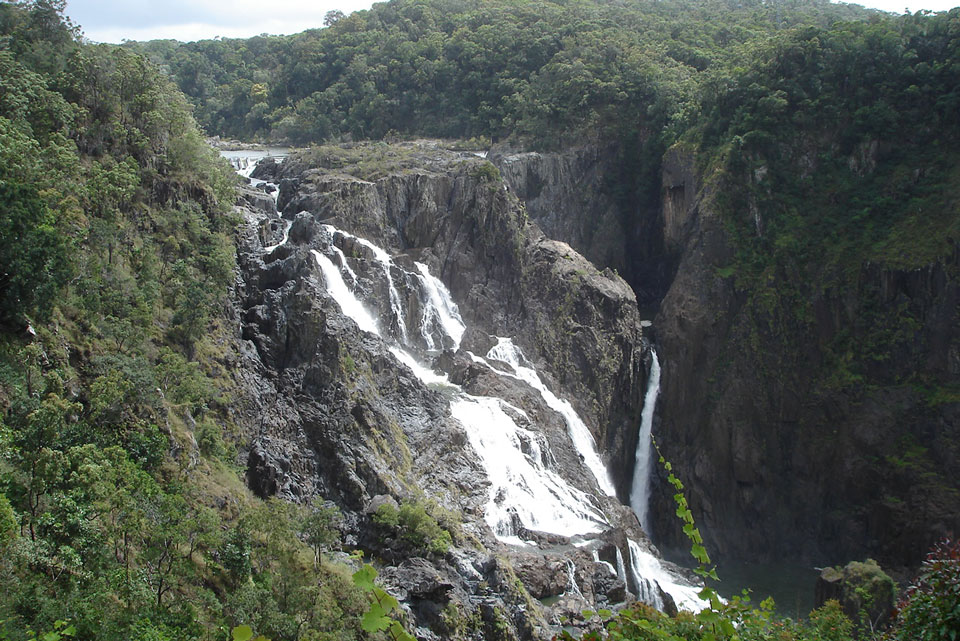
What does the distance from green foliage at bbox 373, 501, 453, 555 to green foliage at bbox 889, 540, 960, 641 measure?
49.4 ft

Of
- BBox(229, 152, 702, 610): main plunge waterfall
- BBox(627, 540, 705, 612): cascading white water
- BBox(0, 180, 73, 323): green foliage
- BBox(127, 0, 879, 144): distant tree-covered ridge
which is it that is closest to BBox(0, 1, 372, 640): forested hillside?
BBox(0, 180, 73, 323): green foliage

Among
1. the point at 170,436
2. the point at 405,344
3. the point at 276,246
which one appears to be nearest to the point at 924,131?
the point at 405,344

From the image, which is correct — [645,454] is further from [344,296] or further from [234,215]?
[234,215]

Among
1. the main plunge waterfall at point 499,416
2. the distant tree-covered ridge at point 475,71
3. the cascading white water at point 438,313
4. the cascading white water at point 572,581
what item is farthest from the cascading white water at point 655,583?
the distant tree-covered ridge at point 475,71

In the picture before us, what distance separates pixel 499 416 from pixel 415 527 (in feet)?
34.0

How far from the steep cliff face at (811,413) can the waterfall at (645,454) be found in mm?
613

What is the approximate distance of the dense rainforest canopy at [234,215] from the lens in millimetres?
17219

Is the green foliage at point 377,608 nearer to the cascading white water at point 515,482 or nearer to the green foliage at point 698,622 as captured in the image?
the green foliage at point 698,622

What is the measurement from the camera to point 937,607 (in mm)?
9109

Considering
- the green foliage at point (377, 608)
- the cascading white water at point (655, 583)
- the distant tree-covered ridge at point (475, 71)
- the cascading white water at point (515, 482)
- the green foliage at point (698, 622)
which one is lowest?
the cascading white water at point (655, 583)

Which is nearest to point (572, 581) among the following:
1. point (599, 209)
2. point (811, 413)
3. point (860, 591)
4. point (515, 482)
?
point (515, 482)

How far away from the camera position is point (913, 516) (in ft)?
Result: 131

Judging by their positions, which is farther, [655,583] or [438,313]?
[438,313]

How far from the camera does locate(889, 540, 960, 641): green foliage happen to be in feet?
28.9
